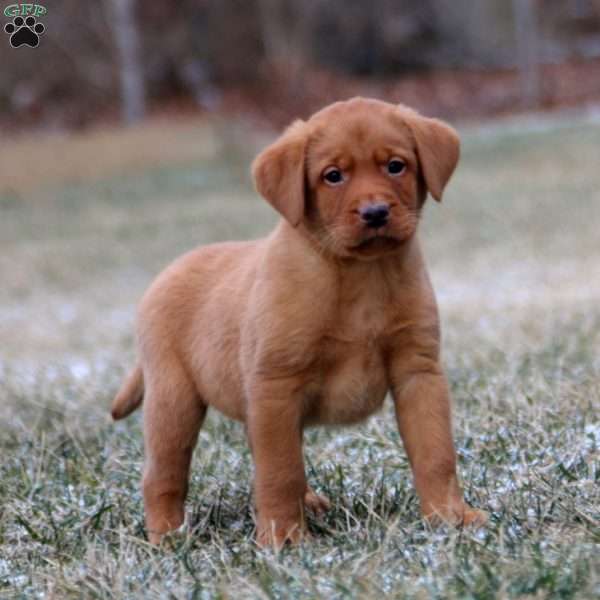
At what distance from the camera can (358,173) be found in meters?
3.68

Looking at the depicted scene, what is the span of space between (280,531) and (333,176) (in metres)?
0.99

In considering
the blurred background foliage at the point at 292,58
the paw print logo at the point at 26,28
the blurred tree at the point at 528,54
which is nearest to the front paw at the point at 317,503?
the paw print logo at the point at 26,28

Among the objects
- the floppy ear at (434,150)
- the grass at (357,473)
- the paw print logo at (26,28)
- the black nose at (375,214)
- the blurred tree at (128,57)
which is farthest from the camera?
the blurred tree at (128,57)

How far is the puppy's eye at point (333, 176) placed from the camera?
3703 mm

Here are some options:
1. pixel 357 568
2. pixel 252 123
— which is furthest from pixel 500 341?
pixel 252 123

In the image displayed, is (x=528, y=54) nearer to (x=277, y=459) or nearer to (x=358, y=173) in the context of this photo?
(x=358, y=173)

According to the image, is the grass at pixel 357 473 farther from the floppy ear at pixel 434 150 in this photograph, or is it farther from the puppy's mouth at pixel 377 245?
the floppy ear at pixel 434 150

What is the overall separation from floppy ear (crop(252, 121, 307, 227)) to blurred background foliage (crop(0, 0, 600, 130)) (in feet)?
68.1

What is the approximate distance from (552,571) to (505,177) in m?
15.0

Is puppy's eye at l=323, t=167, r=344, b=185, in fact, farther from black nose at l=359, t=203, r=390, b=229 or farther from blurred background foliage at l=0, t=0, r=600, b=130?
blurred background foliage at l=0, t=0, r=600, b=130

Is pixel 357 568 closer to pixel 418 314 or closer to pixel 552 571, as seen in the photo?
pixel 552 571

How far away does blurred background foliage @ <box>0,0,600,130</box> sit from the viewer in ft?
85.6

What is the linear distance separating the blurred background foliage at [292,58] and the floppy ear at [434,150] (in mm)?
20819

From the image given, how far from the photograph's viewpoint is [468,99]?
88.4 ft
